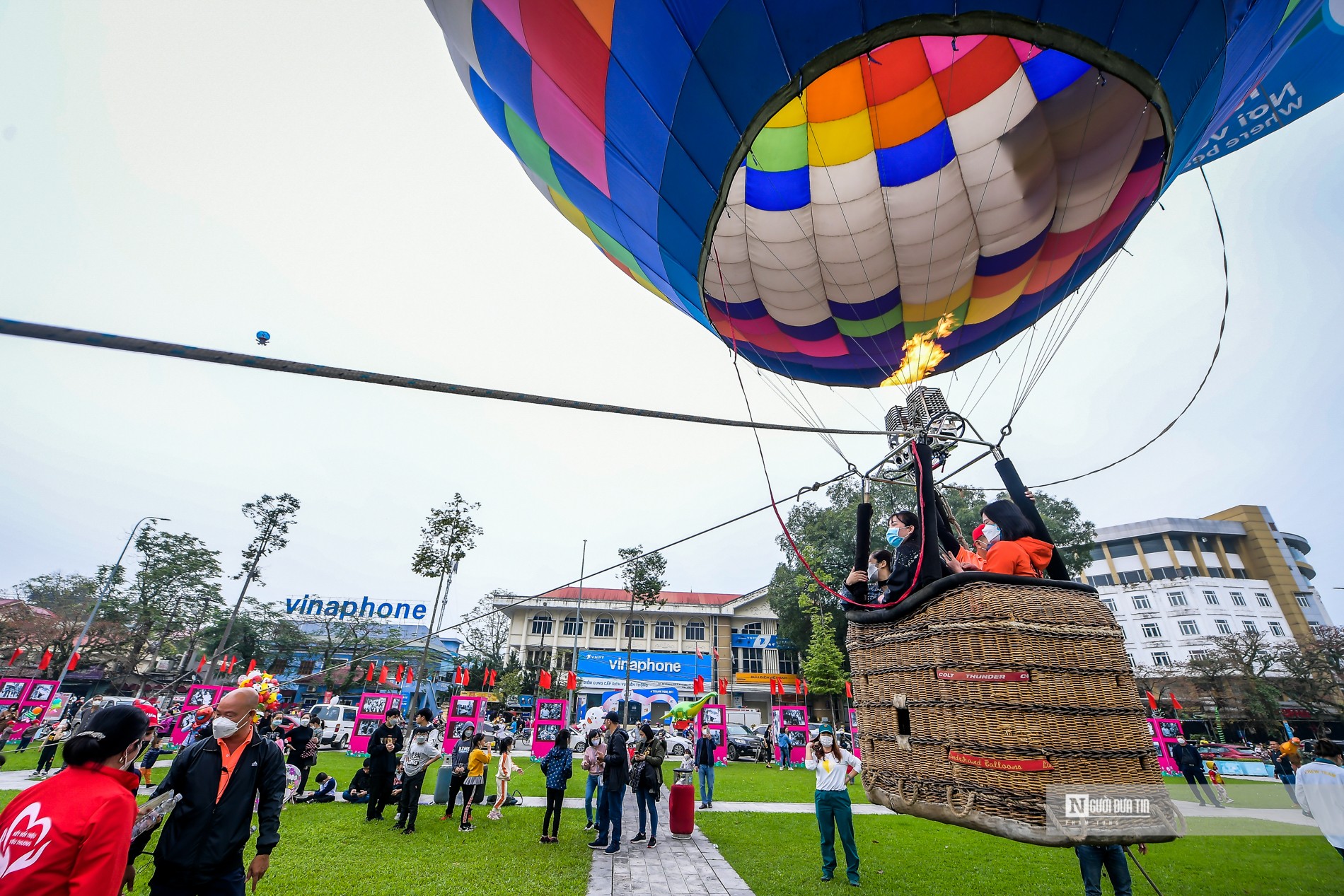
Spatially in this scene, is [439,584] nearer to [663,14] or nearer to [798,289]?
[798,289]

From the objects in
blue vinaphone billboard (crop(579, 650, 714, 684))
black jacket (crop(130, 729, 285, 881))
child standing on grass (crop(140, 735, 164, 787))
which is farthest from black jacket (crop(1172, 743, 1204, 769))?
blue vinaphone billboard (crop(579, 650, 714, 684))

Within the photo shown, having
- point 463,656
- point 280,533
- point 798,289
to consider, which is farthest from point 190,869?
point 463,656

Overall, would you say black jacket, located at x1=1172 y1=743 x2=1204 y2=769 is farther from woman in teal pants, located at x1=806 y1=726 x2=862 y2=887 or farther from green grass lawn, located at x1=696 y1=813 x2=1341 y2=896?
woman in teal pants, located at x1=806 y1=726 x2=862 y2=887

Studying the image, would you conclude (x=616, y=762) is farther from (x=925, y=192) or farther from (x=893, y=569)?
(x=925, y=192)

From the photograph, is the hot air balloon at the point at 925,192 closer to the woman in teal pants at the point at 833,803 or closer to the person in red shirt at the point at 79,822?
the person in red shirt at the point at 79,822

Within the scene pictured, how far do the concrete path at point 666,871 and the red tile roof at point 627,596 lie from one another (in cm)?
3513

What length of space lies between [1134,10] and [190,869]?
7416mm

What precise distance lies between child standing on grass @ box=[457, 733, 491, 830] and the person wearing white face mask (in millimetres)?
5710

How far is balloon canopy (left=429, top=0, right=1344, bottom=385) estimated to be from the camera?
3.80m

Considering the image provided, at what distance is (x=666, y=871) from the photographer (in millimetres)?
6602

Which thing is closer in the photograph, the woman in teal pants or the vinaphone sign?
the woman in teal pants

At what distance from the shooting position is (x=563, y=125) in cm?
574

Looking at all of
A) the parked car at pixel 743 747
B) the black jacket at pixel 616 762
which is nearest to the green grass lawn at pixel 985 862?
the black jacket at pixel 616 762

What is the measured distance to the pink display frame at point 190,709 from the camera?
661 inches
